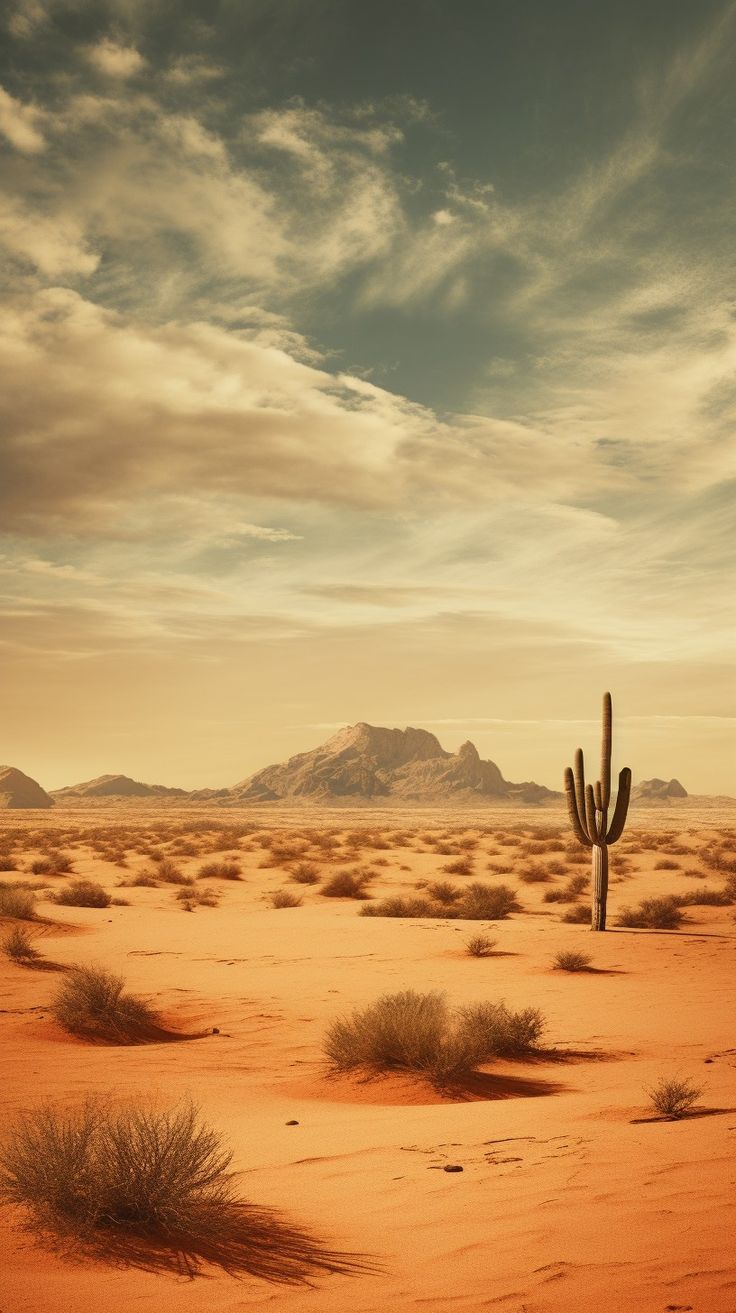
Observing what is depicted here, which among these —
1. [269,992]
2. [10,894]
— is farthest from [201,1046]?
[10,894]

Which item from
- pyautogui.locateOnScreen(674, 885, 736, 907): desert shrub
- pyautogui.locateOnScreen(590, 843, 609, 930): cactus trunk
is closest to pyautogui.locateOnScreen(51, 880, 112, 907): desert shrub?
pyautogui.locateOnScreen(590, 843, 609, 930): cactus trunk

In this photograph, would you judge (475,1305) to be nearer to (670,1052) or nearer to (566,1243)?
(566,1243)

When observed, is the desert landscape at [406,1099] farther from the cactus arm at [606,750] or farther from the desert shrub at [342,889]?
the desert shrub at [342,889]

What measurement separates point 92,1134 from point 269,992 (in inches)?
381

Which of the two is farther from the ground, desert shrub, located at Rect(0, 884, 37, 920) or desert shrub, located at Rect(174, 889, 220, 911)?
desert shrub, located at Rect(0, 884, 37, 920)

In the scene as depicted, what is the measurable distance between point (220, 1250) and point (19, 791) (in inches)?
6389

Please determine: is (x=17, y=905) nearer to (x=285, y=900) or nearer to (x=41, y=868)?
(x=285, y=900)

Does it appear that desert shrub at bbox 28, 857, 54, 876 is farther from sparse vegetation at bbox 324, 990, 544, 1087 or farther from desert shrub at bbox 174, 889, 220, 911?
sparse vegetation at bbox 324, 990, 544, 1087

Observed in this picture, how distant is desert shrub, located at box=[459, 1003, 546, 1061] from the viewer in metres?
10.7

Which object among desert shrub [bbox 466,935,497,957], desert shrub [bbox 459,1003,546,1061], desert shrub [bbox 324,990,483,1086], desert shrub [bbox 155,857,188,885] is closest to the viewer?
desert shrub [bbox 324,990,483,1086]

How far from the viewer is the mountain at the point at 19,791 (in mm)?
151125

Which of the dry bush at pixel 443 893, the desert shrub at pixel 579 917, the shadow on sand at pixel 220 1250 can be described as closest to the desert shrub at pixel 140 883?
the dry bush at pixel 443 893

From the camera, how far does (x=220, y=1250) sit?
505 cm

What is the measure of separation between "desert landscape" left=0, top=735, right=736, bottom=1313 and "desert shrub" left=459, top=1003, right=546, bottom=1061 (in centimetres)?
7
